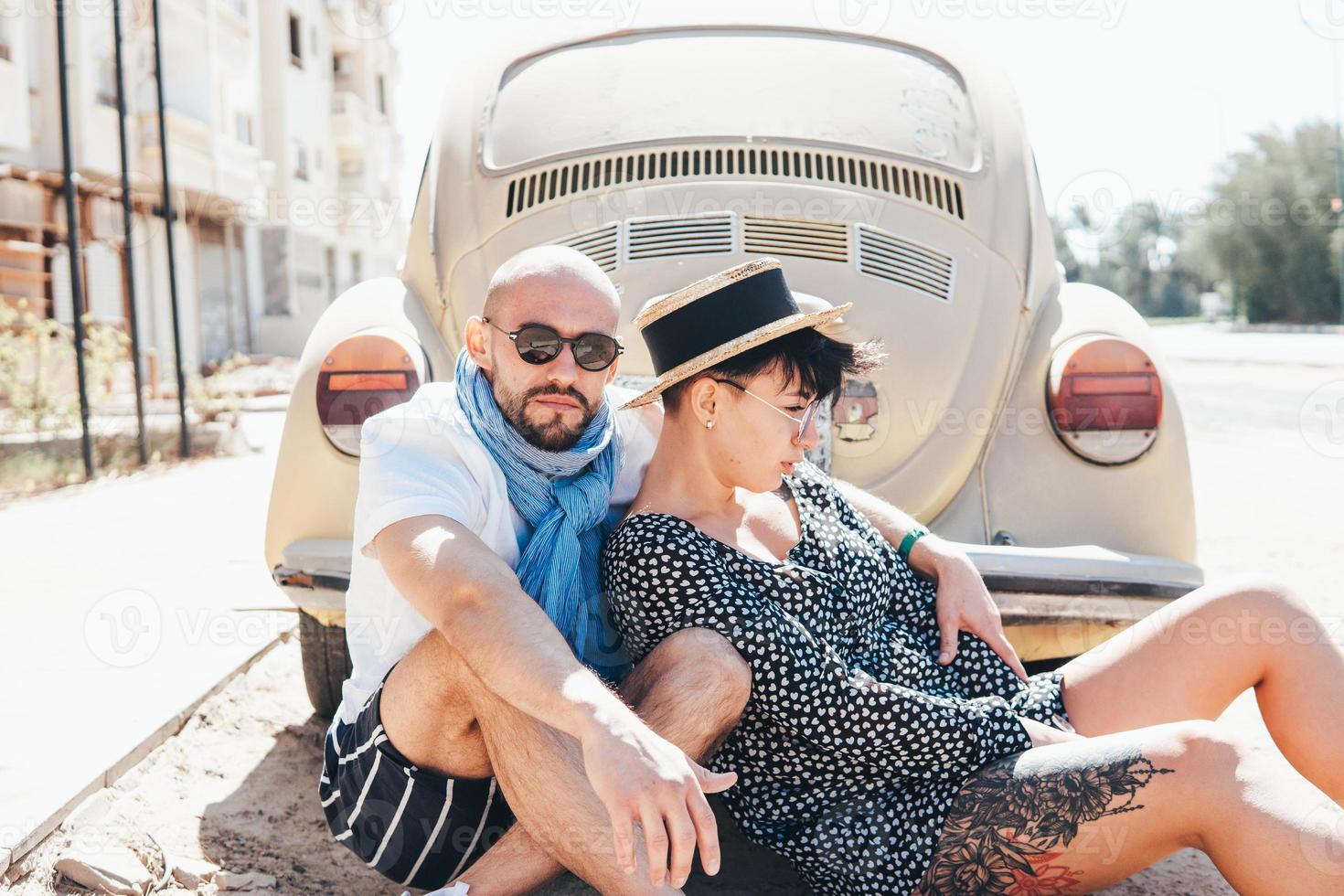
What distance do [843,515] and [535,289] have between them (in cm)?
86

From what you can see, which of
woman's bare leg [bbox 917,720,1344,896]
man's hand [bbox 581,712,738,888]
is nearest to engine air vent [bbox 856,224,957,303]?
woman's bare leg [bbox 917,720,1344,896]

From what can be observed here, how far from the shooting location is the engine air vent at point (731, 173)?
3.77m

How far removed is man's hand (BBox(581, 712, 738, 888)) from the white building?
23.5ft

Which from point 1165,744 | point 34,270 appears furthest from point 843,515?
point 34,270

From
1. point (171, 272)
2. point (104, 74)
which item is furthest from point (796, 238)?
point (104, 74)

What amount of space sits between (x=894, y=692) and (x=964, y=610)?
47 cm

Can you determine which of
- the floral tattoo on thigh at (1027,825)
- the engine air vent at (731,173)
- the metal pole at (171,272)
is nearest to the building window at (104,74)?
the metal pole at (171,272)

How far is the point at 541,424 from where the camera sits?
7.80 feet

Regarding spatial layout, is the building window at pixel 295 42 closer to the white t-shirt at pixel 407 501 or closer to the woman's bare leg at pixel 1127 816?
the white t-shirt at pixel 407 501

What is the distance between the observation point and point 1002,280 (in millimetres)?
3668

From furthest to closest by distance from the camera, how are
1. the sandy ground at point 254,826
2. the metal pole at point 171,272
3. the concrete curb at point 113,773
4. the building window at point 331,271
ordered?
1. the building window at point 331,271
2. the metal pole at point 171,272
3. the sandy ground at point 254,826
4. the concrete curb at point 113,773

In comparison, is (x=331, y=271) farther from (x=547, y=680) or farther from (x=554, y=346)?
(x=547, y=680)

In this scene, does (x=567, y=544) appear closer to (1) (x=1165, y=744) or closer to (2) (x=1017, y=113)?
(1) (x=1165, y=744)

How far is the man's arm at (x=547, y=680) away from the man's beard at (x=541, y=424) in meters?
0.30
